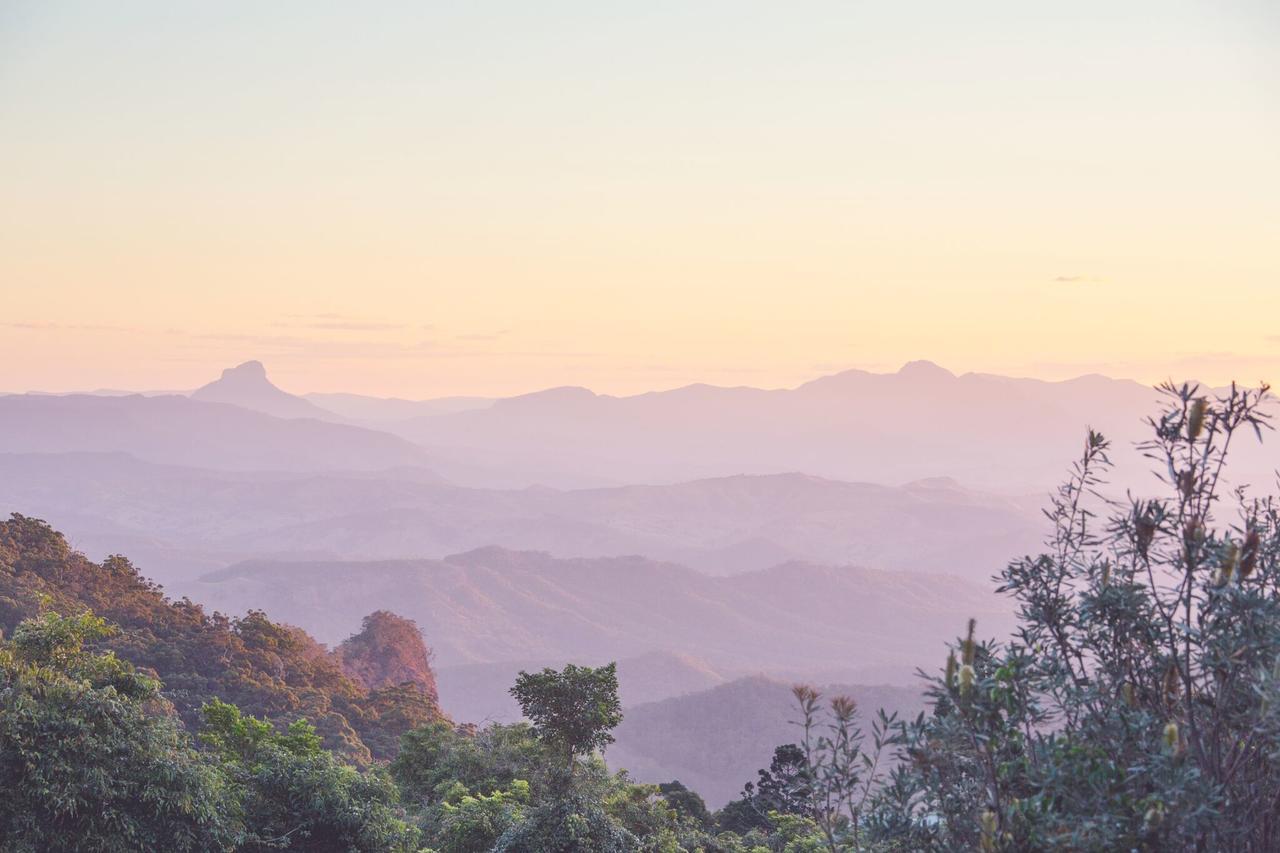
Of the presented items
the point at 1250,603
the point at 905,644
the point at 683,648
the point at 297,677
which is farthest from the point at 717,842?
the point at 905,644

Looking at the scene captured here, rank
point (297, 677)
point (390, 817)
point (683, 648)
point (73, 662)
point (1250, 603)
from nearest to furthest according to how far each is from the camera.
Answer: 1. point (1250, 603)
2. point (73, 662)
3. point (390, 817)
4. point (297, 677)
5. point (683, 648)

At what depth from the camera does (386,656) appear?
72375 mm

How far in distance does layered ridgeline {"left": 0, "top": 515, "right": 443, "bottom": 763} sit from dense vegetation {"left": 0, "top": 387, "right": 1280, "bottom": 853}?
15297 millimetres

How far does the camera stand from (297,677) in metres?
50.8

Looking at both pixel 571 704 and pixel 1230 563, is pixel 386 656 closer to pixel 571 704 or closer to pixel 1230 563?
pixel 571 704

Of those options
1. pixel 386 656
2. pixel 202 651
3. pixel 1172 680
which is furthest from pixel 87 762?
pixel 386 656

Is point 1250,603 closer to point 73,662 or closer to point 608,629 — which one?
point 73,662

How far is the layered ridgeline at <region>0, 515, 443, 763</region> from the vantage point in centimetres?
4200

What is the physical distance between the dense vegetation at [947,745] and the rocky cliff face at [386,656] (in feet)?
135

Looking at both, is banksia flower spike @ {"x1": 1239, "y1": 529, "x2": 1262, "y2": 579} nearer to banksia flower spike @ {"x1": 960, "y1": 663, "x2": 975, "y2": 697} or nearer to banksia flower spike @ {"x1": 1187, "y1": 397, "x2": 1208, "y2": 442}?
banksia flower spike @ {"x1": 1187, "y1": 397, "x2": 1208, "y2": 442}

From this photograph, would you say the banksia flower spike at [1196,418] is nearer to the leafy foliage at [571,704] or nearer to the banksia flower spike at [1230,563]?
the banksia flower spike at [1230,563]

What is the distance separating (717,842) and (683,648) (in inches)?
6624

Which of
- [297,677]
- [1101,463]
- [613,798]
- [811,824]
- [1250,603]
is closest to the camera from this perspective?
[1250,603]

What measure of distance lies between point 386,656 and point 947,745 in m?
68.4
